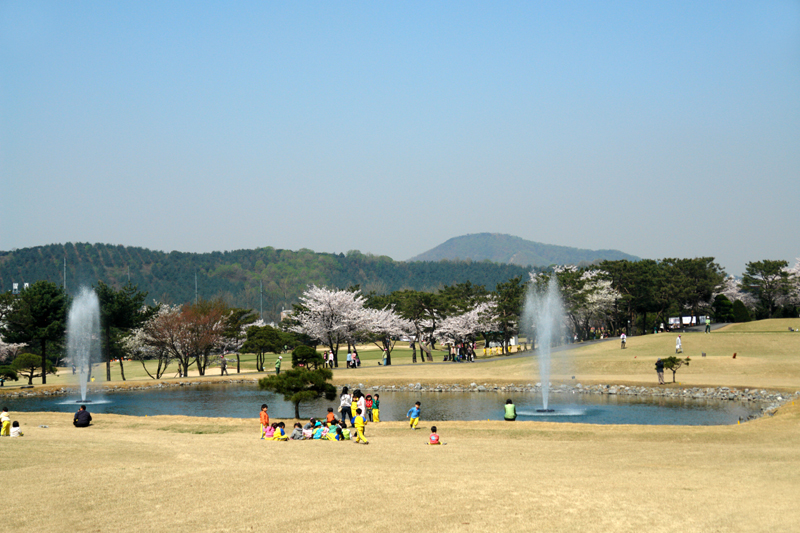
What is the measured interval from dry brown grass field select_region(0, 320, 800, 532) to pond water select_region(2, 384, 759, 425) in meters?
4.75

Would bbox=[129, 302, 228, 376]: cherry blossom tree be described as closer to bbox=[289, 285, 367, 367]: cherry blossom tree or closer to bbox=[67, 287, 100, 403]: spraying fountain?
bbox=[67, 287, 100, 403]: spraying fountain

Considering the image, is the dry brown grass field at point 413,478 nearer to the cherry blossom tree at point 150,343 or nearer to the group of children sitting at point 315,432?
the group of children sitting at point 315,432

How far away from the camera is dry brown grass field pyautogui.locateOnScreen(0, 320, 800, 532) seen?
32.6ft

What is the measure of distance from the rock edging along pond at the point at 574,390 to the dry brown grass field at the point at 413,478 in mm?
7299

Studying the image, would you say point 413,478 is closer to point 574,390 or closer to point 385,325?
point 574,390

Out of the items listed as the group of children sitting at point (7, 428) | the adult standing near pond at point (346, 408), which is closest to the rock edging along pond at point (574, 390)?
the adult standing near pond at point (346, 408)

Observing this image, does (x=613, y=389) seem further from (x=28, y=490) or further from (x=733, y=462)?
(x=28, y=490)

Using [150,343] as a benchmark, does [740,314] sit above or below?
above

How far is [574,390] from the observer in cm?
3666

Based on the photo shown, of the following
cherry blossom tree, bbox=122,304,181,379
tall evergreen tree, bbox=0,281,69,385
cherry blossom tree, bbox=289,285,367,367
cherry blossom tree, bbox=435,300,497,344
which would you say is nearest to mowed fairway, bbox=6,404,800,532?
tall evergreen tree, bbox=0,281,69,385

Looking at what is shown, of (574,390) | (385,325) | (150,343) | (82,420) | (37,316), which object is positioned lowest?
(574,390)

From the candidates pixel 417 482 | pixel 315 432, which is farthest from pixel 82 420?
pixel 417 482

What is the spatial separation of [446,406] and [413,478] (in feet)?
63.6

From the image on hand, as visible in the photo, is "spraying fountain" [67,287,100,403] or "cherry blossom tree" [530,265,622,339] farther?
"cherry blossom tree" [530,265,622,339]
